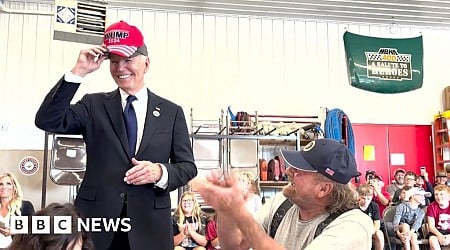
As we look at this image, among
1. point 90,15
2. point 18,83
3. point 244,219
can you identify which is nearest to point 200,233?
point 90,15

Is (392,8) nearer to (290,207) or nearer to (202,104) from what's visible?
(202,104)

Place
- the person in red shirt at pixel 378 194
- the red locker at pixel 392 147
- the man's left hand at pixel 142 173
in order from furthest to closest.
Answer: the red locker at pixel 392 147 < the person in red shirt at pixel 378 194 < the man's left hand at pixel 142 173

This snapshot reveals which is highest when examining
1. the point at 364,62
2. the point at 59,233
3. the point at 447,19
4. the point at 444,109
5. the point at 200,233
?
the point at 447,19

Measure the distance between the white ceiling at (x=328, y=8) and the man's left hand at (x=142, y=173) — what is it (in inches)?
252

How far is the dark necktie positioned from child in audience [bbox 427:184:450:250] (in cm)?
533

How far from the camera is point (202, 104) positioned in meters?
8.13

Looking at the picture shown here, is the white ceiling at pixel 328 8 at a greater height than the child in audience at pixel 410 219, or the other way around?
the white ceiling at pixel 328 8

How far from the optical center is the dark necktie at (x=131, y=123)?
1855 millimetres

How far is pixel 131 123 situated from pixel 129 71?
0.18m

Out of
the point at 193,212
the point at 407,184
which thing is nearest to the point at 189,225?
the point at 193,212

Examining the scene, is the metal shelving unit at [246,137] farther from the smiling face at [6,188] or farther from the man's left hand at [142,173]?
the man's left hand at [142,173]

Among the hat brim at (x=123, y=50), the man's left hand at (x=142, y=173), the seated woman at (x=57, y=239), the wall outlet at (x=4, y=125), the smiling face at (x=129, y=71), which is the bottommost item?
the seated woman at (x=57, y=239)

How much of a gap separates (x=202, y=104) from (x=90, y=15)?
2493 mm

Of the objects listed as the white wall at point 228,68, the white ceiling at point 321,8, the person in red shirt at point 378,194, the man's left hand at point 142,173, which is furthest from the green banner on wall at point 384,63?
the man's left hand at point 142,173
